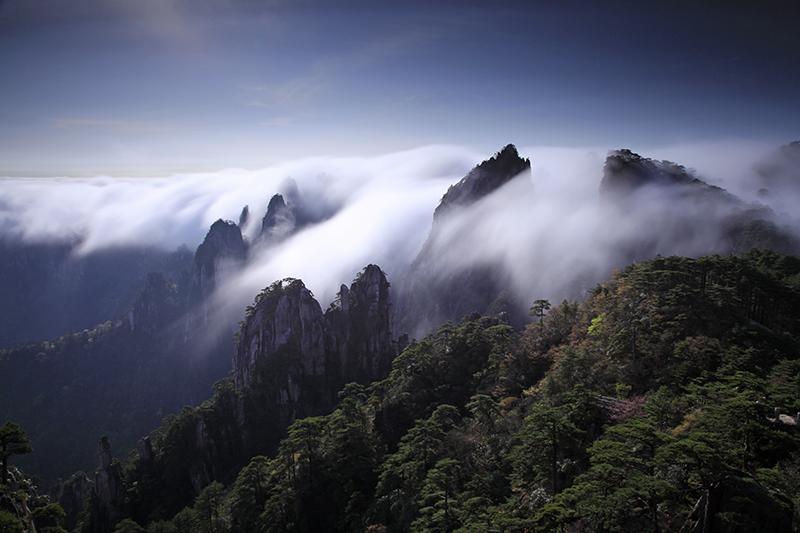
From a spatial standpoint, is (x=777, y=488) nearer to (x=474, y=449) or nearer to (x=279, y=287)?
(x=474, y=449)

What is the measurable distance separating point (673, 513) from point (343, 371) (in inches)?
3279

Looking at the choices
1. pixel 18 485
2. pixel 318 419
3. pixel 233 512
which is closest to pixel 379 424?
pixel 318 419

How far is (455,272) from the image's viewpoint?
169750 millimetres

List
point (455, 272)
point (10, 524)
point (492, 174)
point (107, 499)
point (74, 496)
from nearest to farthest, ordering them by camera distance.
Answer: point (10, 524), point (107, 499), point (74, 496), point (455, 272), point (492, 174)

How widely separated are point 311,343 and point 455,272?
8095cm

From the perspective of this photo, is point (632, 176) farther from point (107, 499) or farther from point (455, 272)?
point (107, 499)

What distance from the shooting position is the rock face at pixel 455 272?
16150 centimetres

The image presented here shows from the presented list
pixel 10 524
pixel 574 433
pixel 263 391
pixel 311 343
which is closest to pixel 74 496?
pixel 263 391

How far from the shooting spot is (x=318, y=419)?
54.8 m

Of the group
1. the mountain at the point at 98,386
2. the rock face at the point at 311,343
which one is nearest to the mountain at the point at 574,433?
the rock face at the point at 311,343

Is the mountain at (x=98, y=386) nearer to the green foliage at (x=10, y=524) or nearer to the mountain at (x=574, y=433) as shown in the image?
the mountain at (x=574, y=433)

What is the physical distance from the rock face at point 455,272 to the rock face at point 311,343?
Result: 186ft

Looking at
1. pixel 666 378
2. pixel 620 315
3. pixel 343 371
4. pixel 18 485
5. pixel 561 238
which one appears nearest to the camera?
pixel 18 485

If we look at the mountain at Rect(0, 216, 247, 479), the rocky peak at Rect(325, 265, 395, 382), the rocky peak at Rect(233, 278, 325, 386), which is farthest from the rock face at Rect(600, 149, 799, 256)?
the mountain at Rect(0, 216, 247, 479)
